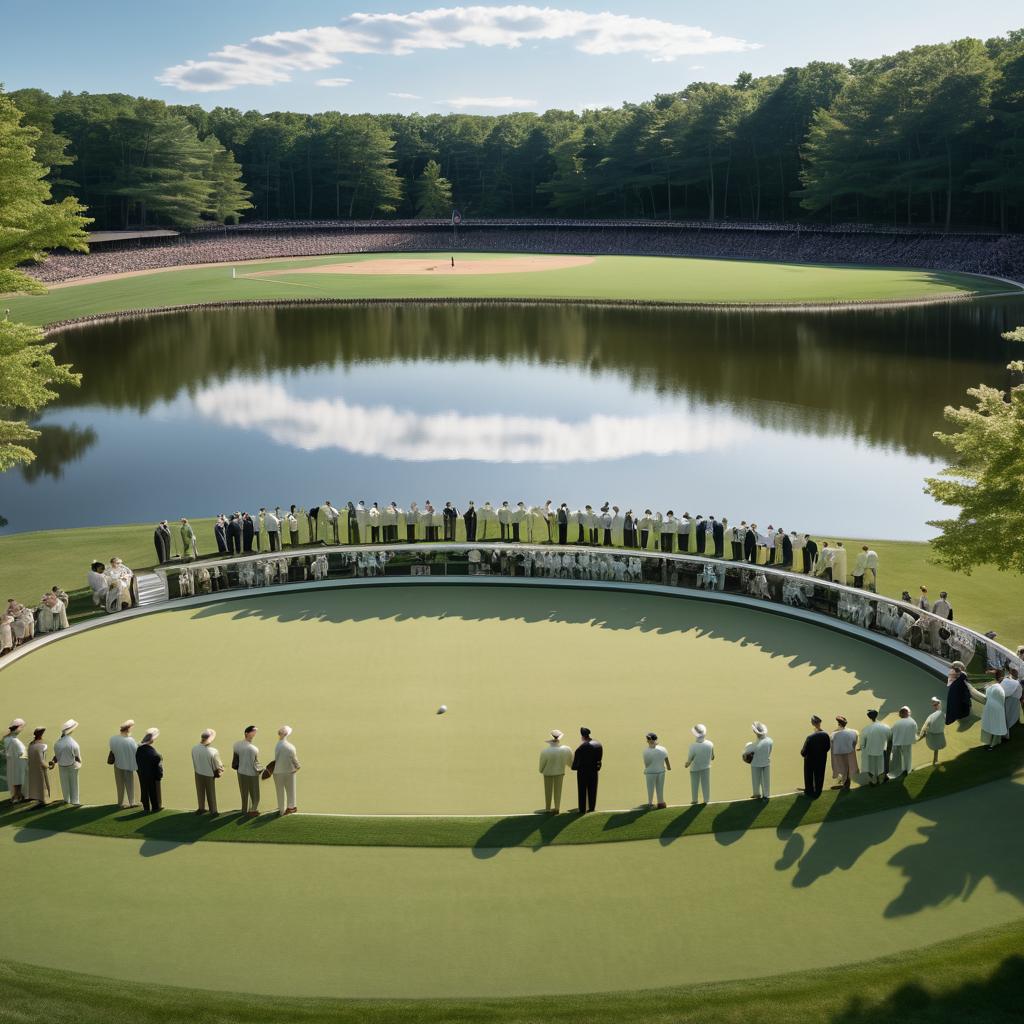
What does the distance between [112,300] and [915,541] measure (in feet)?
233

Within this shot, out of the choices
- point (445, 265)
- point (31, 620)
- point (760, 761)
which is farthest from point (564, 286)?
point (760, 761)

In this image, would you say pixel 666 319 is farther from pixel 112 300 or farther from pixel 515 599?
pixel 515 599

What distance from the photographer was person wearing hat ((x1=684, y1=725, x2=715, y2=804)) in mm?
15117

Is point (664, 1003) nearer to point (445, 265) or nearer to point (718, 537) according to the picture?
point (718, 537)

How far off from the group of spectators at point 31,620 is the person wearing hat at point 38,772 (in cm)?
671

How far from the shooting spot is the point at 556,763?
15016mm

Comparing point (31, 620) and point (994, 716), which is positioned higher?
point (994, 716)

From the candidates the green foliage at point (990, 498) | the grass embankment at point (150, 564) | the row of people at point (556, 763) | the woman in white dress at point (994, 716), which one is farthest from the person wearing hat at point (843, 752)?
the grass embankment at point (150, 564)

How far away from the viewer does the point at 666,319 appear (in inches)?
2958

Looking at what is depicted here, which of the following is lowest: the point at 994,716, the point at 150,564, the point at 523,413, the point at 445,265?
the point at 150,564

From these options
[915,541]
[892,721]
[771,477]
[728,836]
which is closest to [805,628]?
[892,721]

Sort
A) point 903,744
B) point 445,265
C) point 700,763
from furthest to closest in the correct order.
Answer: point 445,265, point 903,744, point 700,763

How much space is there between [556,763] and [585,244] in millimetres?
112554

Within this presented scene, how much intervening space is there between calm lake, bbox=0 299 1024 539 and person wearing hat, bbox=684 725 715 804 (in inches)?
743
